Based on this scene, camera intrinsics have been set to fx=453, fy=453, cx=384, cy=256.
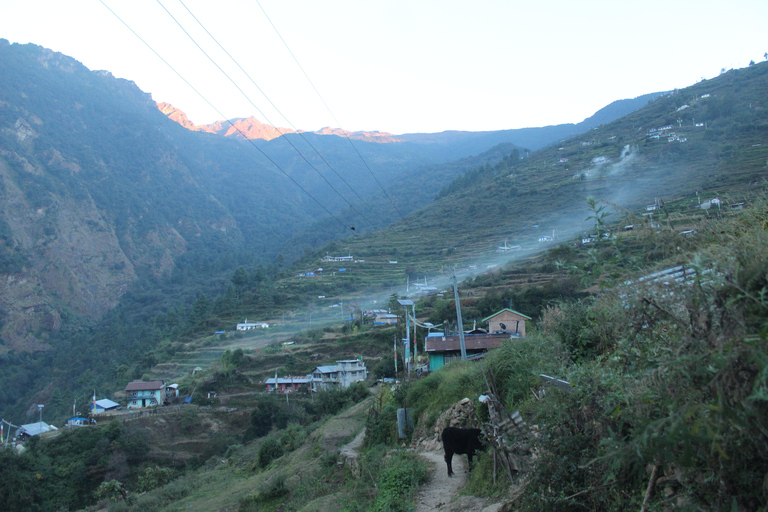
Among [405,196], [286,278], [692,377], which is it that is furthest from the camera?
[405,196]

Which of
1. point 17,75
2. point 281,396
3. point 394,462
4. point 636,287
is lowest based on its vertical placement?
point 281,396

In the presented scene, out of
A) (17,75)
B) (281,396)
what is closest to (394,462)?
(281,396)

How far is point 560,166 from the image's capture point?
78062mm

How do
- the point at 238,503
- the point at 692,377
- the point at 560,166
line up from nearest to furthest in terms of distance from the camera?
the point at 692,377 → the point at 238,503 → the point at 560,166

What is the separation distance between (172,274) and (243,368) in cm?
7501

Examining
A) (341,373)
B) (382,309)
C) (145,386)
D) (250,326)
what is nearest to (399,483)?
(341,373)

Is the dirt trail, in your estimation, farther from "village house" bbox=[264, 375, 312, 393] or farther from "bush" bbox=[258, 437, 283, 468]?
"village house" bbox=[264, 375, 312, 393]

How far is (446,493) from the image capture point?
5.98 metres

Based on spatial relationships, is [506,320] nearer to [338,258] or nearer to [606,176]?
[606,176]

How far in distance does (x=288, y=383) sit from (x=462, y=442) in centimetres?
3297

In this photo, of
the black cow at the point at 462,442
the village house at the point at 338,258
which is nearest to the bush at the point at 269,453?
the black cow at the point at 462,442

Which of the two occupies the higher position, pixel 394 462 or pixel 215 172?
pixel 215 172

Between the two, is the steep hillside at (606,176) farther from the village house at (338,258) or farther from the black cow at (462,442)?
the black cow at (462,442)

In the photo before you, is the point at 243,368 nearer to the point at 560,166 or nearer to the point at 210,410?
the point at 210,410
